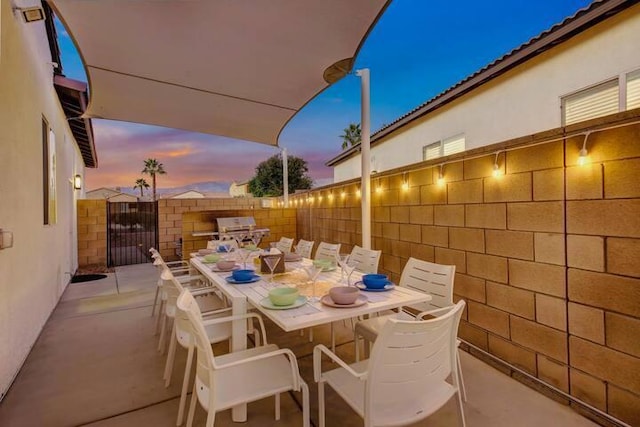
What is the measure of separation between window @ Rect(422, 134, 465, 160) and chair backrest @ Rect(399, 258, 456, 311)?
3539 mm

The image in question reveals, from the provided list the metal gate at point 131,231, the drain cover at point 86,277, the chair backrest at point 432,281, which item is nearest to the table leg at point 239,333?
the chair backrest at point 432,281

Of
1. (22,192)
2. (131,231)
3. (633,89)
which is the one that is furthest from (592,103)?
(131,231)

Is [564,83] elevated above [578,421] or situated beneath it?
elevated above

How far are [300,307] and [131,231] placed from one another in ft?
26.0

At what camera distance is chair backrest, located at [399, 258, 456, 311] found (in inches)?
87.7

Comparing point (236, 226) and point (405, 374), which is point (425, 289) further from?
point (236, 226)

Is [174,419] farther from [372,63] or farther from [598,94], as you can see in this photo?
[372,63]

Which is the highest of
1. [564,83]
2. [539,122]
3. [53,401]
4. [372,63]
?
[372,63]

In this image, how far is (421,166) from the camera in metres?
3.26

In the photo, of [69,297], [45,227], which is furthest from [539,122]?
[69,297]

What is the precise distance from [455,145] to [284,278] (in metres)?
4.46

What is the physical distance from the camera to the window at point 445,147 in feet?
18.0

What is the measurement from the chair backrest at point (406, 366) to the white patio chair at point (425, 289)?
0.70m

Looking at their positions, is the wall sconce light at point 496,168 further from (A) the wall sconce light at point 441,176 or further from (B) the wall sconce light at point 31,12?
(B) the wall sconce light at point 31,12
